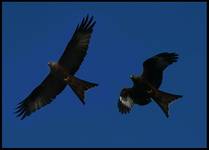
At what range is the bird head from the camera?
2386cm

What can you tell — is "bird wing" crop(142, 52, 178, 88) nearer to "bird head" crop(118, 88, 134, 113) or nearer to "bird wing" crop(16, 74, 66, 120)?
"bird head" crop(118, 88, 134, 113)

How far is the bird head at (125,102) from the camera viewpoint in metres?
23.9

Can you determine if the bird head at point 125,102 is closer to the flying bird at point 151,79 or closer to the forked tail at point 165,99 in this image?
the flying bird at point 151,79

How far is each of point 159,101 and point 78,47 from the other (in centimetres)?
278

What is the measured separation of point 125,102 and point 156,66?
57.1 inches

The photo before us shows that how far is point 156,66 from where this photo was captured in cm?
2322

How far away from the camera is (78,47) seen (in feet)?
77.7

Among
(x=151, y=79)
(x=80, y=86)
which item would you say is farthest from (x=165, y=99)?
(x=80, y=86)

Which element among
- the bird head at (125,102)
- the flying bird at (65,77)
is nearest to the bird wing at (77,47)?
the flying bird at (65,77)

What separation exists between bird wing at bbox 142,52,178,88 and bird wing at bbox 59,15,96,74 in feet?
5.71

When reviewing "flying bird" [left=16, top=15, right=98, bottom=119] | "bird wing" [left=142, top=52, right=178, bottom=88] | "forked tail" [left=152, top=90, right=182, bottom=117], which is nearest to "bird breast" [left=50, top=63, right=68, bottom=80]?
"flying bird" [left=16, top=15, right=98, bottom=119]

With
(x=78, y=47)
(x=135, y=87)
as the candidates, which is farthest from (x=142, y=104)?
(x=78, y=47)

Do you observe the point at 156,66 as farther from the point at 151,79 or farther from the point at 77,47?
the point at 77,47

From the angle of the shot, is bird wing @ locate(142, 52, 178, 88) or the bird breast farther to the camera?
the bird breast
